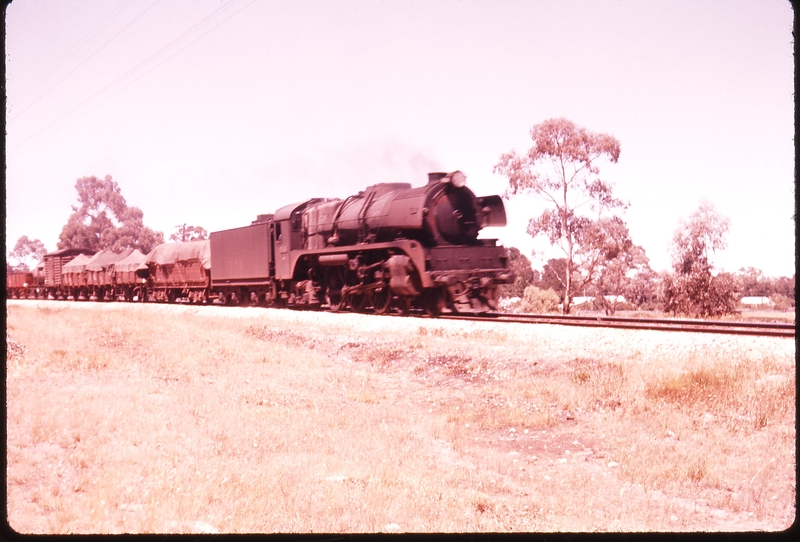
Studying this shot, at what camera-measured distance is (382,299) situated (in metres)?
19.1

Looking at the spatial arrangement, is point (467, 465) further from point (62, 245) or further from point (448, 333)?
point (62, 245)

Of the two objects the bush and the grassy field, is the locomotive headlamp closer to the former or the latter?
the grassy field

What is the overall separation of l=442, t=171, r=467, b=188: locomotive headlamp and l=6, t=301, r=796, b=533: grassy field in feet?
18.2

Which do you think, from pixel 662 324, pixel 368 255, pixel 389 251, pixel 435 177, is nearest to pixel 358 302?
pixel 368 255

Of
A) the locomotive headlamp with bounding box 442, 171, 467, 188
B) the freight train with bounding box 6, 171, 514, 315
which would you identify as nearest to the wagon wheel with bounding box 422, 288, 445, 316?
the freight train with bounding box 6, 171, 514, 315

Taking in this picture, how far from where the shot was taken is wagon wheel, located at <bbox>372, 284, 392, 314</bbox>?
1819 centimetres

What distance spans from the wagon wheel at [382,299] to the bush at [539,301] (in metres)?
14.9

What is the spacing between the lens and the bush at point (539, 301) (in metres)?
32.5

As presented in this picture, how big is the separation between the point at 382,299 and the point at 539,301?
16.3 metres

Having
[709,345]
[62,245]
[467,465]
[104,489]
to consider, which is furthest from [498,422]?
[62,245]

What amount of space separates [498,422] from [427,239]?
28.7 ft

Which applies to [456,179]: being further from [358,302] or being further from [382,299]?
[358,302]

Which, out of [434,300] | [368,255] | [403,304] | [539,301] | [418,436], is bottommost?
[418,436]

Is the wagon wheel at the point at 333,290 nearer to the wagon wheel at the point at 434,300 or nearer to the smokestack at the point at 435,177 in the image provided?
the wagon wheel at the point at 434,300
